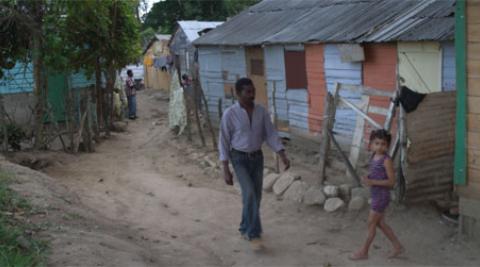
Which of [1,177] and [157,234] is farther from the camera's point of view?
[1,177]

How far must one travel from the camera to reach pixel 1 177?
6.94 m

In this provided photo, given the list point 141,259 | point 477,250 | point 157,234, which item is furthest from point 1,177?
point 477,250

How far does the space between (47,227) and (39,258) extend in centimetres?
104

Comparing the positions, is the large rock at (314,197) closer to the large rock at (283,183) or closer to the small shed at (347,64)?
the large rock at (283,183)

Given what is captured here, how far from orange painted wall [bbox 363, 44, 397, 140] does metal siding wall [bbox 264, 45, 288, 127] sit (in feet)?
9.11

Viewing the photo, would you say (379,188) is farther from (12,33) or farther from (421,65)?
(12,33)

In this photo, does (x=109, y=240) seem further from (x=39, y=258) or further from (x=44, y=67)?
(x=44, y=67)

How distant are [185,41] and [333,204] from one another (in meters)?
18.1

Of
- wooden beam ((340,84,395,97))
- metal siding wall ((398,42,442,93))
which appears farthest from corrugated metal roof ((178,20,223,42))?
wooden beam ((340,84,395,97))

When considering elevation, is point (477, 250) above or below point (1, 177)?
below

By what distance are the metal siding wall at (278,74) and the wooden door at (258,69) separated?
33cm

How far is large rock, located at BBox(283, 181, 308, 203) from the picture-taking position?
Answer: 7773 millimetres

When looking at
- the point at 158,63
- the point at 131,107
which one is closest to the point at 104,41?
the point at 131,107

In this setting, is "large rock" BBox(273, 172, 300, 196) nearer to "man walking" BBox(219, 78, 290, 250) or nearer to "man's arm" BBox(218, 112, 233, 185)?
"man walking" BBox(219, 78, 290, 250)
